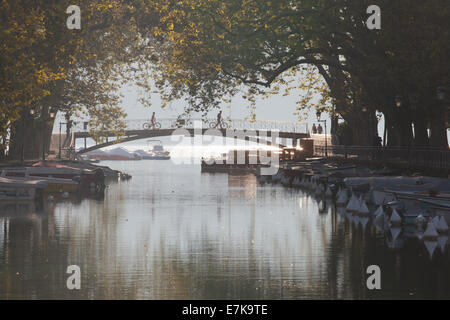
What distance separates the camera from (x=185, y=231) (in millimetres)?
25812

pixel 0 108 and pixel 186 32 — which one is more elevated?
pixel 186 32

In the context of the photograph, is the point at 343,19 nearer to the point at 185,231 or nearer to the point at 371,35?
the point at 371,35

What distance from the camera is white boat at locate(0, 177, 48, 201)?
37125 millimetres

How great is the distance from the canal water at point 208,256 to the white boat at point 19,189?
260cm

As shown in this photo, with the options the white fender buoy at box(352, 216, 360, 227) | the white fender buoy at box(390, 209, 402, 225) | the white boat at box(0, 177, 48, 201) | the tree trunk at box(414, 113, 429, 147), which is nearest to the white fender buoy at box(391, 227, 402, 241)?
the white fender buoy at box(390, 209, 402, 225)

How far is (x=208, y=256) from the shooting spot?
19969 millimetres

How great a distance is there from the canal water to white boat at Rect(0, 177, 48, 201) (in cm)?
260

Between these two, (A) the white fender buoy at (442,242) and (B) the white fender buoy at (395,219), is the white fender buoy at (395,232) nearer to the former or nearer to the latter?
(B) the white fender buoy at (395,219)

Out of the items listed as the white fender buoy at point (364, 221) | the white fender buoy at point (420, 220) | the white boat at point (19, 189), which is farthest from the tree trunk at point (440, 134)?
the white boat at point (19, 189)

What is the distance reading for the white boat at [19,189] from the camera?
37.1 metres

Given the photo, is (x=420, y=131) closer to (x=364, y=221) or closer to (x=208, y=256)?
(x=364, y=221)

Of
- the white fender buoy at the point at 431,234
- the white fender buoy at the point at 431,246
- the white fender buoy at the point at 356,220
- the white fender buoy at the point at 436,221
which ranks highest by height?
the white fender buoy at the point at 436,221
